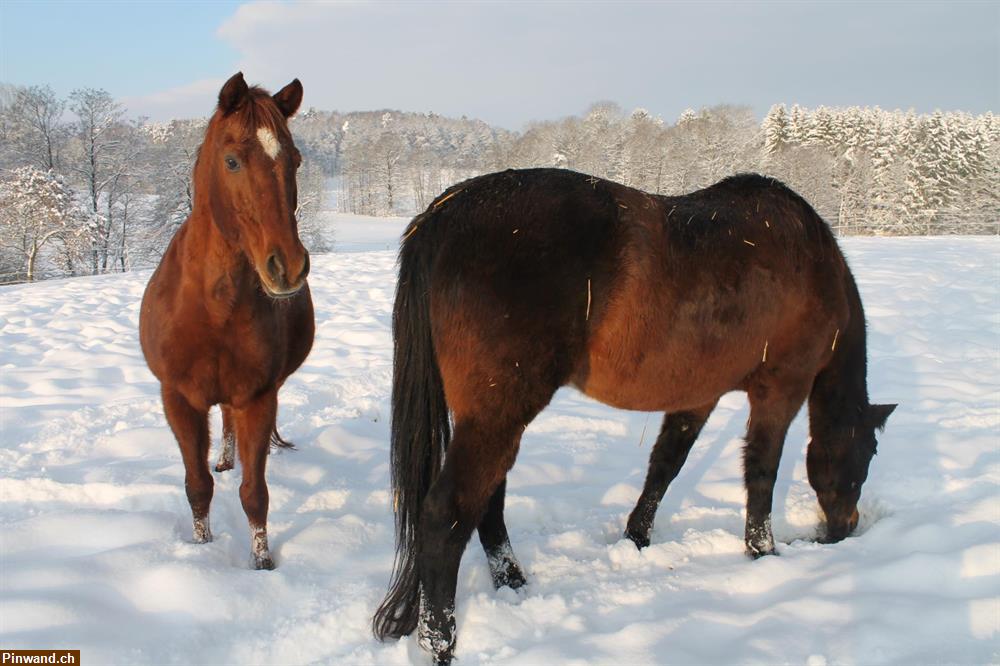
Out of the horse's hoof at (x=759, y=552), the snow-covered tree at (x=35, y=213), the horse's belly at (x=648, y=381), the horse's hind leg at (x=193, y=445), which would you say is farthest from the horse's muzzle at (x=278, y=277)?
the snow-covered tree at (x=35, y=213)

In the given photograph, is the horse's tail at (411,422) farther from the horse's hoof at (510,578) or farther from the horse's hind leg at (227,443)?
the horse's hind leg at (227,443)

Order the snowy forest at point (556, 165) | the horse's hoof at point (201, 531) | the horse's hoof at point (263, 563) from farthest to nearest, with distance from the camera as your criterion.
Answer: the snowy forest at point (556, 165)
the horse's hoof at point (201, 531)
the horse's hoof at point (263, 563)

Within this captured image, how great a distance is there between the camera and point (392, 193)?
67750 mm

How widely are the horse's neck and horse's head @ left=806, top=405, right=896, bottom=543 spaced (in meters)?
3.37

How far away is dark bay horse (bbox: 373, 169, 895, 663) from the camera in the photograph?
2441 mm

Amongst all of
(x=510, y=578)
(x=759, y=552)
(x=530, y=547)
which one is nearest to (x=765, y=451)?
(x=759, y=552)

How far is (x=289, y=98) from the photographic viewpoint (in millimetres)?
2990

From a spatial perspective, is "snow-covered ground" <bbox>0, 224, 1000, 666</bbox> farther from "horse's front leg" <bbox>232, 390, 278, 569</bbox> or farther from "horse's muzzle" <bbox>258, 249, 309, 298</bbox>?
"horse's muzzle" <bbox>258, 249, 309, 298</bbox>

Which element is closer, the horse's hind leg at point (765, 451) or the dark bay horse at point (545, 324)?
the dark bay horse at point (545, 324)

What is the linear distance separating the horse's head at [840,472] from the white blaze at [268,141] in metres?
3.37

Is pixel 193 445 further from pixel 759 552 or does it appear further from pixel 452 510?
pixel 759 552

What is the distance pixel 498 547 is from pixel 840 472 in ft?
6.79

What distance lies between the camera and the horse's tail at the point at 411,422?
254 cm

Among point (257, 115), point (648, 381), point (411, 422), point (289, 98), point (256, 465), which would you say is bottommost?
point (256, 465)
